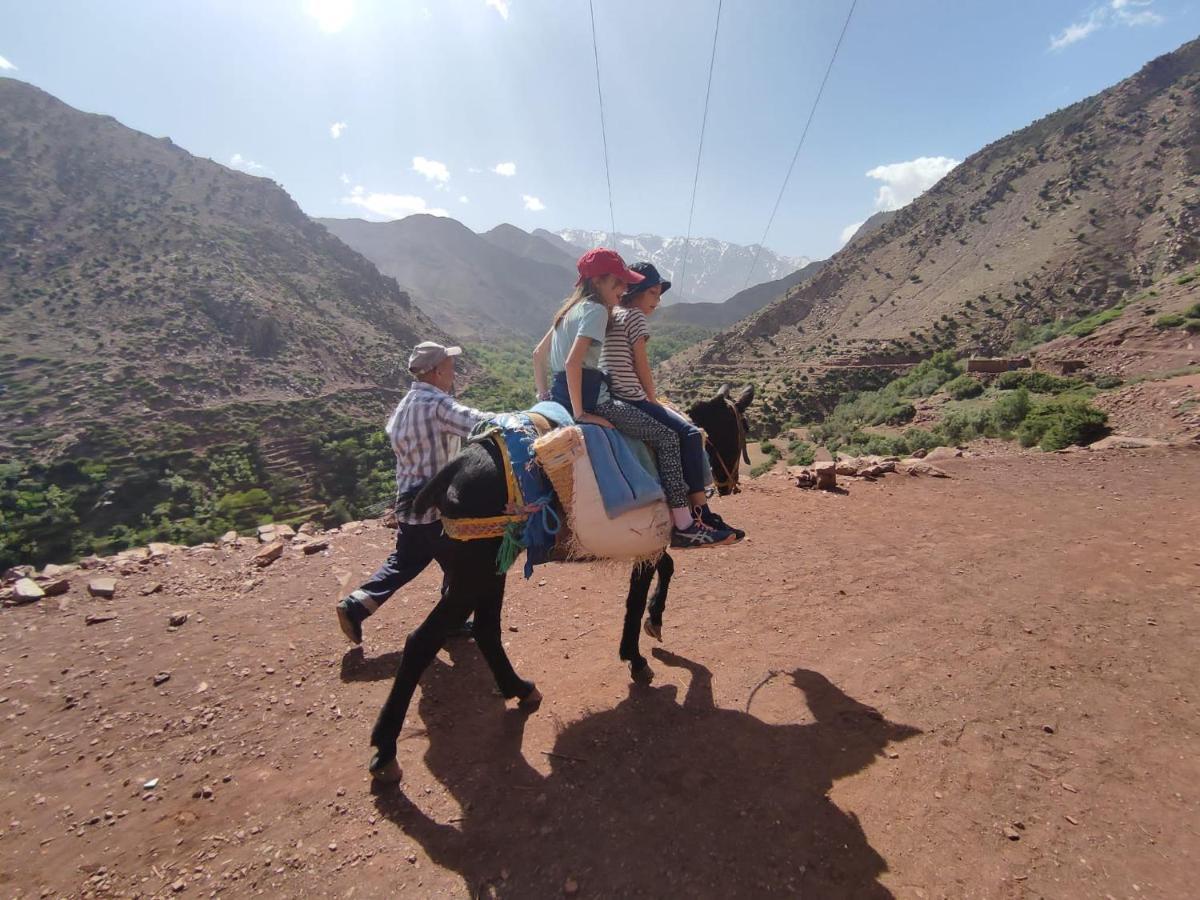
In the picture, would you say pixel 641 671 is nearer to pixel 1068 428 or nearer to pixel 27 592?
pixel 27 592

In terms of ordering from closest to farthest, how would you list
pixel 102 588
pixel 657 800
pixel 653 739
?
pixel 657 800 < pixel 653 739 < pixel 102 588

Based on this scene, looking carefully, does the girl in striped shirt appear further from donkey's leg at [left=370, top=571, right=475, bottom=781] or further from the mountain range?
the mountain range

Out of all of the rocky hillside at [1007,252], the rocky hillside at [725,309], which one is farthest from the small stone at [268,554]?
the rocky hillside at [725,309]

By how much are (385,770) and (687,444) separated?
7.91 ft

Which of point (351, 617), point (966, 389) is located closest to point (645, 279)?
point (351, 617)

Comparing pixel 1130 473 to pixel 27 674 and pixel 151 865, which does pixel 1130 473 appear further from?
pixel 27 674

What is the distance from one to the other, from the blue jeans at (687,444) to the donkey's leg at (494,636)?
1283mm

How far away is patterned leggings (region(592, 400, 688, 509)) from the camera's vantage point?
3.32 meters

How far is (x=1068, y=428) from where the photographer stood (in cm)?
993

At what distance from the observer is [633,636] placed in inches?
144

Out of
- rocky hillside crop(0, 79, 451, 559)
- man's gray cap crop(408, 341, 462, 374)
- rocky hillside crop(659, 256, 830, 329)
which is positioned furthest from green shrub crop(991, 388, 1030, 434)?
rocky hillside crop(659, 256, 830, 329)

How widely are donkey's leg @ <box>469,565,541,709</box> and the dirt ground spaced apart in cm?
15

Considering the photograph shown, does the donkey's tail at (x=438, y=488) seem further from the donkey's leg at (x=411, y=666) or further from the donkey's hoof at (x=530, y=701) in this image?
the donkey's hoof at (x=530, y=701)

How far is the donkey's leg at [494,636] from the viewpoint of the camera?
303 cm
